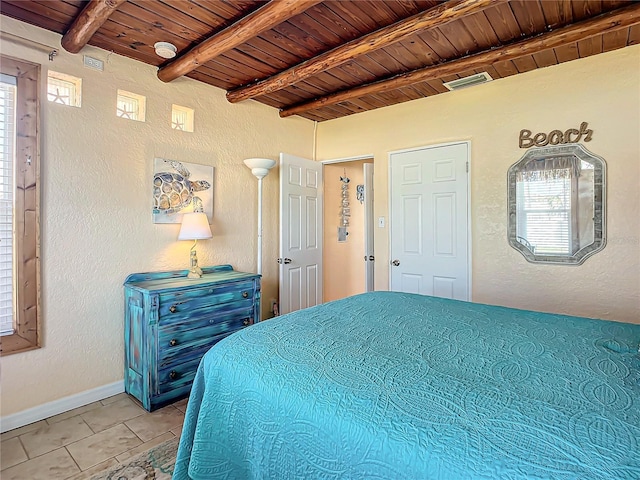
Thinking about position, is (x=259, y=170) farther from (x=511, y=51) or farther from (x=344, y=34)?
(x=511, y=51)

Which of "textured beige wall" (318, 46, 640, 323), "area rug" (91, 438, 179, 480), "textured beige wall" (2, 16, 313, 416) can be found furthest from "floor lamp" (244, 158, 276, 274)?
"area rug" (91, 438, 179, 480)

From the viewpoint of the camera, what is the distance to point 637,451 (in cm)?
77

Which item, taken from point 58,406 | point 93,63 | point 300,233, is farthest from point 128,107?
point 58,406

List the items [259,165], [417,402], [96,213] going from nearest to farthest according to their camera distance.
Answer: [417,402], [96,213], [259,165]

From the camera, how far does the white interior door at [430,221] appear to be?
3.29m

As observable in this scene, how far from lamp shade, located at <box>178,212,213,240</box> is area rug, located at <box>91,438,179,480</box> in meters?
1.48

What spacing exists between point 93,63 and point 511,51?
303 centimetres

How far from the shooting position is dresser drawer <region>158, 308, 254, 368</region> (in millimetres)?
2475

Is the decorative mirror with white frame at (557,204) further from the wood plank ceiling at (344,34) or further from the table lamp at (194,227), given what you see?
the table lamp at (194,227)

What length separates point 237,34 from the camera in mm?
2234

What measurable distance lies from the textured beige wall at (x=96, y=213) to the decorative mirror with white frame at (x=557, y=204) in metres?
2.73

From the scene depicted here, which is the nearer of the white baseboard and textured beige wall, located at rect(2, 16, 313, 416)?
the white baseboard

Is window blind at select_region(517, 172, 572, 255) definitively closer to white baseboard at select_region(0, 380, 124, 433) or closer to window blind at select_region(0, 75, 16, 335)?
white baseboard at select_region(0, 380, 124, 433)

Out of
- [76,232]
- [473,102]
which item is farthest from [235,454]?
[473,102]
